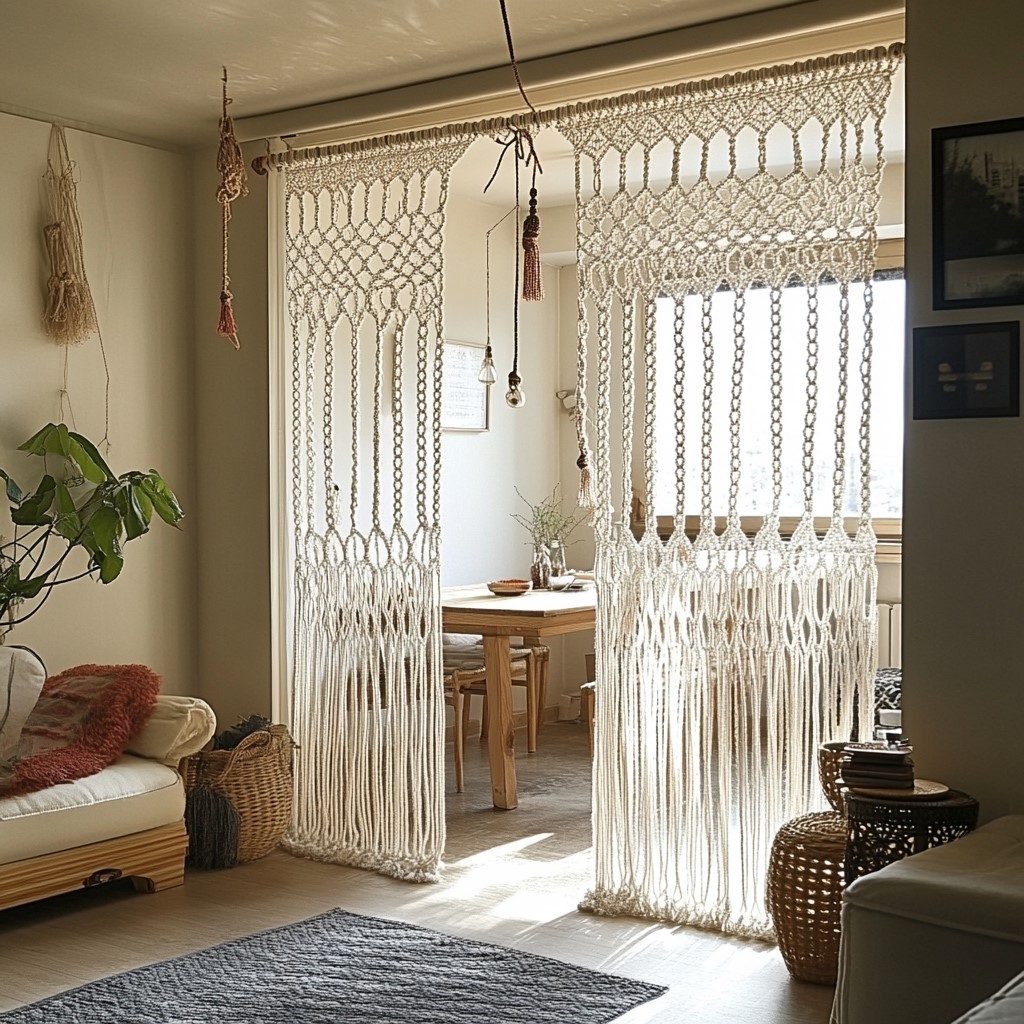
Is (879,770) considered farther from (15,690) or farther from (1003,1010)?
(15,690)

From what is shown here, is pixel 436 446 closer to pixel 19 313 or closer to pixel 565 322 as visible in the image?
pixel 19 313

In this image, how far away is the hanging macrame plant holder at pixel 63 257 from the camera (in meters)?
4.54

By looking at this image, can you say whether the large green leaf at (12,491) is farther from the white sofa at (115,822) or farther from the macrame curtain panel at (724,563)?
the macrame curtain panel at (724,563)

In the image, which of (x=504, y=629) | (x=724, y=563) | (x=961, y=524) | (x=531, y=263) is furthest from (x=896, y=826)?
(x=504, y=629)

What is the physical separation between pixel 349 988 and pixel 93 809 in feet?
3.49

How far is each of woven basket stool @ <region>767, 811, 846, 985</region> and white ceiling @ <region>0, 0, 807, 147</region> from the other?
2.14m

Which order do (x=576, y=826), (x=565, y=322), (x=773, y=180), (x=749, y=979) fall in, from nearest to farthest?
1. (x=749, y=979)
2. (x=773, y=180)
3. (x=576, y=826)
4. (x=565, y=322)

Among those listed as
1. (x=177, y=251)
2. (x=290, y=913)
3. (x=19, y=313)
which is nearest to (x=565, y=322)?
(x=177, y=251)

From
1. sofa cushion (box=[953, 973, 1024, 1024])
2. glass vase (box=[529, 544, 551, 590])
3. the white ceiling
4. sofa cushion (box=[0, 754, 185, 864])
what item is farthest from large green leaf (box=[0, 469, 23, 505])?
sofa cushion (box=[953, 973, 1024, 1024])

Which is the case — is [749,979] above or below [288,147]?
below

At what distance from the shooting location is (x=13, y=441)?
4465mm

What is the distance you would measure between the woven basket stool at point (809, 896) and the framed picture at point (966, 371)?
1.06 metres

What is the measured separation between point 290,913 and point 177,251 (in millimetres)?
2422

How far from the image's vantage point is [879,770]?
3059mm
